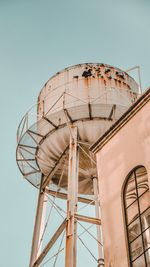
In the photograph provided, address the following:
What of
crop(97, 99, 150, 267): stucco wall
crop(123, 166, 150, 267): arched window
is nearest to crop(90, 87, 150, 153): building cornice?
crop(97, 99, 150, 267): stucco wall

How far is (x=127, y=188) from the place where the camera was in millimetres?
10539

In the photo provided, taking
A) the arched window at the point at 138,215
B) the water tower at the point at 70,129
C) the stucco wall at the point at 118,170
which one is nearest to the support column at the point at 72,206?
the water tower at the point at 70,129

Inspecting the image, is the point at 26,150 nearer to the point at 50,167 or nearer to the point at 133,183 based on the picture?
the point at 50,167

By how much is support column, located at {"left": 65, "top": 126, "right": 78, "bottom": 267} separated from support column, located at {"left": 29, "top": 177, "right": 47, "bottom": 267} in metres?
2.54

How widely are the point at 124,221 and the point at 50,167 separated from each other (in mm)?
6887

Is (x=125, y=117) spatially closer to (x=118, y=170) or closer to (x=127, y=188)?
(x=118, y=170)

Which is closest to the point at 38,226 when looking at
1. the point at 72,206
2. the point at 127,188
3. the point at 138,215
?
the point at 72,206

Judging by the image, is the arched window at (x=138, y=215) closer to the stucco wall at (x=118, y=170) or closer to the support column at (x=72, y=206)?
the stucco wall at (x=118, y=170)

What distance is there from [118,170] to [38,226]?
565 centimetres

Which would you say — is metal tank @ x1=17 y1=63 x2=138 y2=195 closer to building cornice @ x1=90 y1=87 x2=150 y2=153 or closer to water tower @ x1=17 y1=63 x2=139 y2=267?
water tower @ x1=17 y1=63 x2=139 y2=267

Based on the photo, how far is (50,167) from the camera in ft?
54.6

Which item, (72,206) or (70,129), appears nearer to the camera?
(72,206)

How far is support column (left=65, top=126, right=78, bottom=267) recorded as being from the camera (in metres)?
12.0

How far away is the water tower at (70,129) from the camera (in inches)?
610
